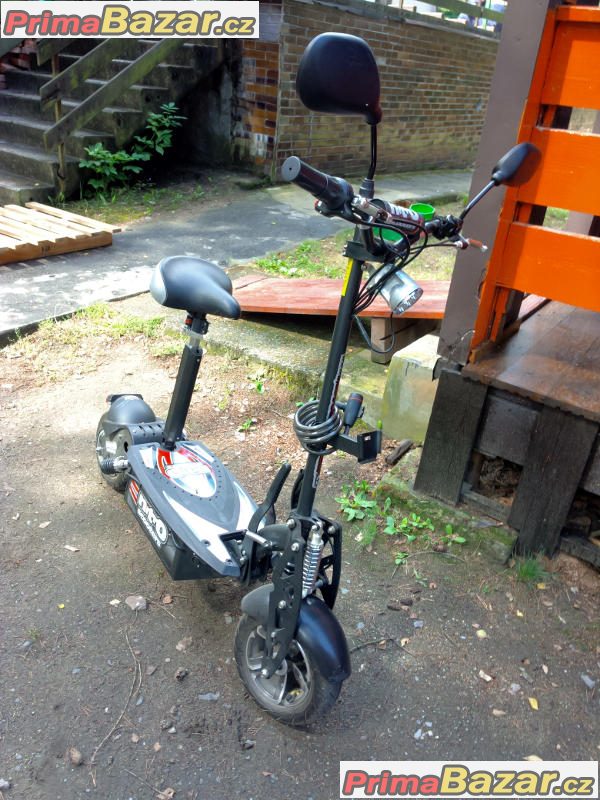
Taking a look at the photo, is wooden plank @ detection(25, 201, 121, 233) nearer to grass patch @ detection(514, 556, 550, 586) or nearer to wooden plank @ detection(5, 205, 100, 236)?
wooden plank @ detection(5, 205, 100, 236)

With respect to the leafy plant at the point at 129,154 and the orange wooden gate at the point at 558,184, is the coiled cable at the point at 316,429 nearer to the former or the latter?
the orange wooden gate at the point at 558,184

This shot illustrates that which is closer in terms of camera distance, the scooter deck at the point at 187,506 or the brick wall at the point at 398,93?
the scooter deck at the point at 187,506

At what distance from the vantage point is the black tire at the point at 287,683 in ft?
6.15

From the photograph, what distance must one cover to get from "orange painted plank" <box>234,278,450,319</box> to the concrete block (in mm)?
309

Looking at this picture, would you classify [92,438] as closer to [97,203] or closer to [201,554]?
[201,554]

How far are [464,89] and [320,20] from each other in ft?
12.8

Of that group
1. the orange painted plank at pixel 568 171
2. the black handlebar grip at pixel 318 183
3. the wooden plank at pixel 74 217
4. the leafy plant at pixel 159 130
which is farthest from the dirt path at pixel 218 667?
the leafy plant at pixel 159 130

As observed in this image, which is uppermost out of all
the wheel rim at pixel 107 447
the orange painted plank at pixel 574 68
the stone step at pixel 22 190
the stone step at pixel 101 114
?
the orange painted plank at pixel 574 68

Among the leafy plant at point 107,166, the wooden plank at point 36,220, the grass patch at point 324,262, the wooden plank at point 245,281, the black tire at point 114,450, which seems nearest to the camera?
the black tire at point 114,450

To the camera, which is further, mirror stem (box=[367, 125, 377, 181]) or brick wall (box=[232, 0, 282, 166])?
brick wall (box=[232, 0, 282, 166])

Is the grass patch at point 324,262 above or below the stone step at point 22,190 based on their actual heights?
below

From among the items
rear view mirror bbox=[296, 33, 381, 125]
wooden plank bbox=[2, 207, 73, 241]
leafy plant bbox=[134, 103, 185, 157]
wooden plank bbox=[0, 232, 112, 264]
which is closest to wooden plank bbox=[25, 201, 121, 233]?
wooden plank bbox=[0, 232, 112, 264]

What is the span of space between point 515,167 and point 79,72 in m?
6.13

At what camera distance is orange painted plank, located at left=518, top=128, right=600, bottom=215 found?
2.24 metres
